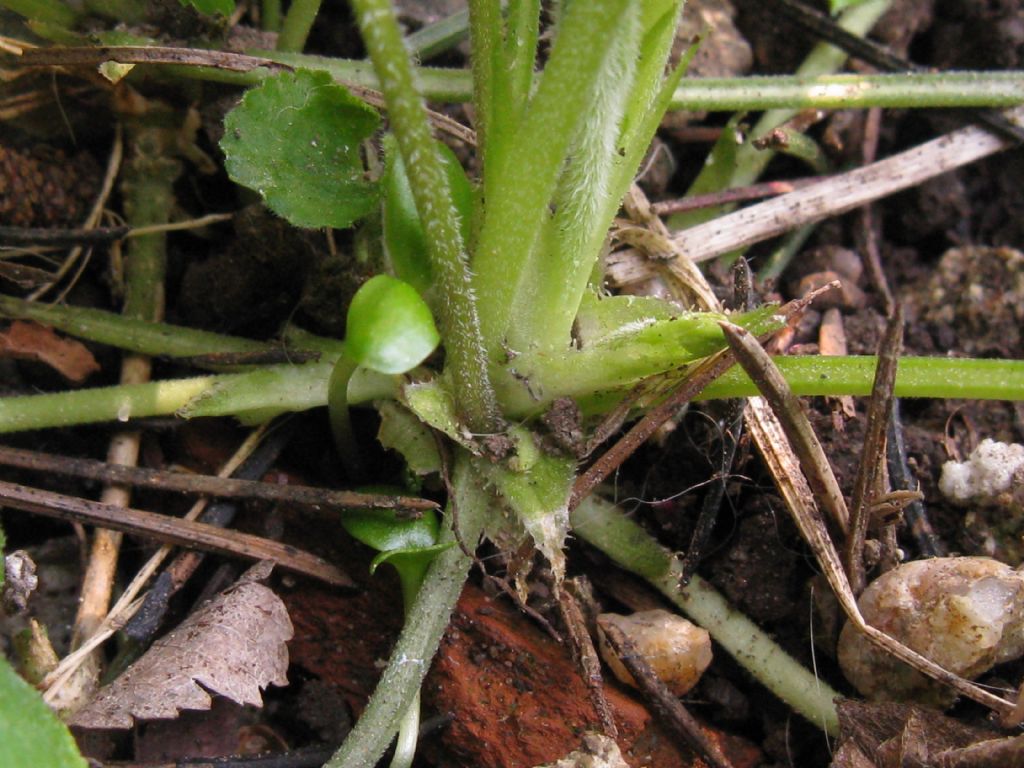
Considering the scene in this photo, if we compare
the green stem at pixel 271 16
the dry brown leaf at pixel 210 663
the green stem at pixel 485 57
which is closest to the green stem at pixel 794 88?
the green stem at pixel 271 16

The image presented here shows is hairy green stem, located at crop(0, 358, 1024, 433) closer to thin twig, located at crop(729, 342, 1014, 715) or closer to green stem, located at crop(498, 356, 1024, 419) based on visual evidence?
green stem, located at crop(498, 356, 1024, 419)

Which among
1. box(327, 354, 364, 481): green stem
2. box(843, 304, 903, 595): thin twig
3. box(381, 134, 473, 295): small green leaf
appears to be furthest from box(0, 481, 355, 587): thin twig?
box(843, 304, 903, 595): thin twig

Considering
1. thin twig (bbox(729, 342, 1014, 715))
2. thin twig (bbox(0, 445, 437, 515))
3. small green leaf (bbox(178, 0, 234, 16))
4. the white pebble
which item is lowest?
thin twig (bbox(0, 445, 437, 515))

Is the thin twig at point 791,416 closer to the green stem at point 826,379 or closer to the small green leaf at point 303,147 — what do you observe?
the green stem at point 826,379

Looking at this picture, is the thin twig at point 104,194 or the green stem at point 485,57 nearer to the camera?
the green stem at point 485,57

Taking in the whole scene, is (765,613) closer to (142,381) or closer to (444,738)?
(444,738)

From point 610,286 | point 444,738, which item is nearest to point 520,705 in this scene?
point 444,738
